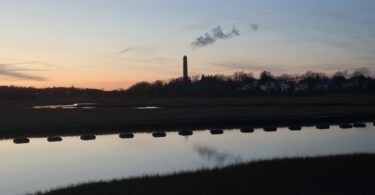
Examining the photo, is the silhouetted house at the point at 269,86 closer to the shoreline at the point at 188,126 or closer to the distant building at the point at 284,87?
the distant building at the point at 284,87

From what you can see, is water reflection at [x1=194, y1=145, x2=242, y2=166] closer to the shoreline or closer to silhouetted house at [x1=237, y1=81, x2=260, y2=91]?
the shoreline

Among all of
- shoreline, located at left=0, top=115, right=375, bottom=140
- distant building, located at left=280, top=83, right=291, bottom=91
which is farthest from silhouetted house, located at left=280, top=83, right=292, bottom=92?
shoreline, located at left=0, top=115, right=375, bottom=140

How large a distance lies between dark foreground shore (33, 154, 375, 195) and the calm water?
3194 millimetres

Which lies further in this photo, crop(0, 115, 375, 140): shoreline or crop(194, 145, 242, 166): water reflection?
crop(0, 115, 375, 140): shoreline

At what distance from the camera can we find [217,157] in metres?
26.4

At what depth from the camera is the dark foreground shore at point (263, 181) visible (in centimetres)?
1398

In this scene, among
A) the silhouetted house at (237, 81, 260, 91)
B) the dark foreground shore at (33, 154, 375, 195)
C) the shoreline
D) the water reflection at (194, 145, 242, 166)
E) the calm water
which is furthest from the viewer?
the silhouetted house at (237, 81, 260, 91)

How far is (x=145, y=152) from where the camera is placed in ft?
96.3

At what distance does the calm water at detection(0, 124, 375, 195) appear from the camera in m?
21.0

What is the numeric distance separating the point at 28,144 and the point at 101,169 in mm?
13767

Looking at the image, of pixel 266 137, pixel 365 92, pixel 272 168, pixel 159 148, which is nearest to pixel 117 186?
pixel 272 168

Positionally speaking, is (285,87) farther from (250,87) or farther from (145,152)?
(145,152)

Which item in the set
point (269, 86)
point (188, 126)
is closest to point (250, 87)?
point (269, 86)

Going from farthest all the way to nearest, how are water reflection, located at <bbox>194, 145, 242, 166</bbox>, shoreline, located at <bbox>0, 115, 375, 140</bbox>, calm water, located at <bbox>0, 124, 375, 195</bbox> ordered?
shoreline, located at <bbox>0, 115, 375, 140</bbox>
water reflection, located at <bbox>194, 145, 242, 166</bbox>
calm water, located at <bbox>0, 124, 375, 195</bbox>
